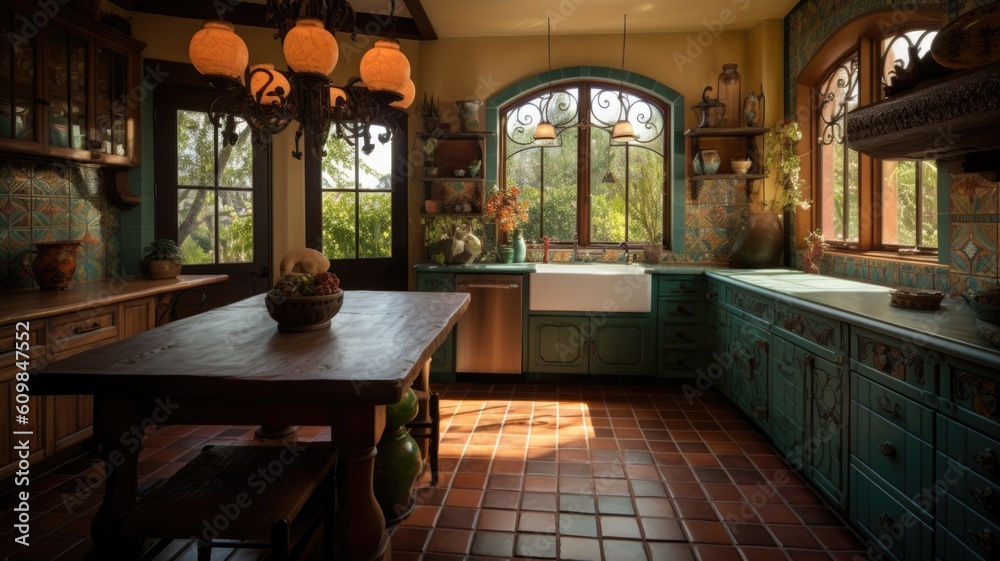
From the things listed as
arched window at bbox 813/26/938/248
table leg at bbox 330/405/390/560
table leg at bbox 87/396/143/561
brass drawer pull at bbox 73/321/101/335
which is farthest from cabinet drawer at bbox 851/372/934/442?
brass drawer pull at bbox 73/321/101/335

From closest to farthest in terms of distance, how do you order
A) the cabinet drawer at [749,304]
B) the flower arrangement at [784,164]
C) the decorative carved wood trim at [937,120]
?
1. the decorative carved wood trim at [937,120]
2. the cabinet drawer at [749,304]
3. the flower arrangement at [784,164]

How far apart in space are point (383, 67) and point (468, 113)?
9.24 feet

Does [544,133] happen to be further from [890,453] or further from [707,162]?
[890,453]

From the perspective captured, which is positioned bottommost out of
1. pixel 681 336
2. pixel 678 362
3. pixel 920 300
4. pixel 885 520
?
pixel 885 520

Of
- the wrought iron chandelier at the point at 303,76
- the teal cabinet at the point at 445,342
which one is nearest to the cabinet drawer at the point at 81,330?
the wrought iron chandelier at the point at 303,76

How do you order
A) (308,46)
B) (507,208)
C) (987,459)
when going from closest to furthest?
(987,459)
(308,46)
(507,208)

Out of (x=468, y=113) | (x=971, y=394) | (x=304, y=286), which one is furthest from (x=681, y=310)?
(x=304, y=286)

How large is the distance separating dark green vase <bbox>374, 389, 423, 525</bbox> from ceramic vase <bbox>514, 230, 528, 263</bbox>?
110 inches

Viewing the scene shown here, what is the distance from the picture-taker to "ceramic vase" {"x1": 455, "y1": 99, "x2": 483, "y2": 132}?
521 centimetres

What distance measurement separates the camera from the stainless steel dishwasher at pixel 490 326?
4902 mm

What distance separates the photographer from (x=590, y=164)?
18.1 ft

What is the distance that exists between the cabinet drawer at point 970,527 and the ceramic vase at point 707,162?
11.7 ft

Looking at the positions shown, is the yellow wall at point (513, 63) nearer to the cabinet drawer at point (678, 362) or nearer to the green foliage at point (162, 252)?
the green foliage at point (162, 252)

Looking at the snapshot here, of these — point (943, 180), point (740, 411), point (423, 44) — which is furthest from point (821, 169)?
point (423, 44)
